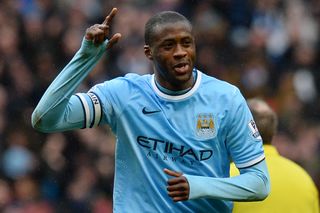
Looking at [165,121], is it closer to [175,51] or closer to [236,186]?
[175,51]

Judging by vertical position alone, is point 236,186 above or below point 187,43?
below

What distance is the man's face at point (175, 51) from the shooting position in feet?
21.7

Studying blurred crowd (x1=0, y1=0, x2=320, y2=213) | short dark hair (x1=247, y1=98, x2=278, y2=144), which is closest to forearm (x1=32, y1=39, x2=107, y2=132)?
short dark hair (x1=247, y1=98, x2=278, y2=144)

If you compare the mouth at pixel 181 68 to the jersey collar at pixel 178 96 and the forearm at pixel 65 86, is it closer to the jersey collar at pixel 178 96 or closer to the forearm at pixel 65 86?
the jersey collar at pixel 178 96

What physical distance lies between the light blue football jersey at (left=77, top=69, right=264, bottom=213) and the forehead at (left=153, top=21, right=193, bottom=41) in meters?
0.36

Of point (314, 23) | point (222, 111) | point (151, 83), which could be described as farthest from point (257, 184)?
point (314, 23)

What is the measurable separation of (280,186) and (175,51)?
1448mm

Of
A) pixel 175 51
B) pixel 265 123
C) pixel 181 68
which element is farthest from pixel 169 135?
pixel 265 123

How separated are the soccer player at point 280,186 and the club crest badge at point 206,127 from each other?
2.25 feet

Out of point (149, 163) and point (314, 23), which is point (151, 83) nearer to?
point (149, 163)

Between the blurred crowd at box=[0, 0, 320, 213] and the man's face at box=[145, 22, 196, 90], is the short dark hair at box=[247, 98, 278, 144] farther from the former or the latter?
A: the blurred crowd at box=[0, 0, 320, 213]

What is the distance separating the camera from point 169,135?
6750mm

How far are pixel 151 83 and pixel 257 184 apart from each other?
95 cm

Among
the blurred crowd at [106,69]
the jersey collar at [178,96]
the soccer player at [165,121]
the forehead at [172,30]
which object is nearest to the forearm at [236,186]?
the soccer player at [165,121]
